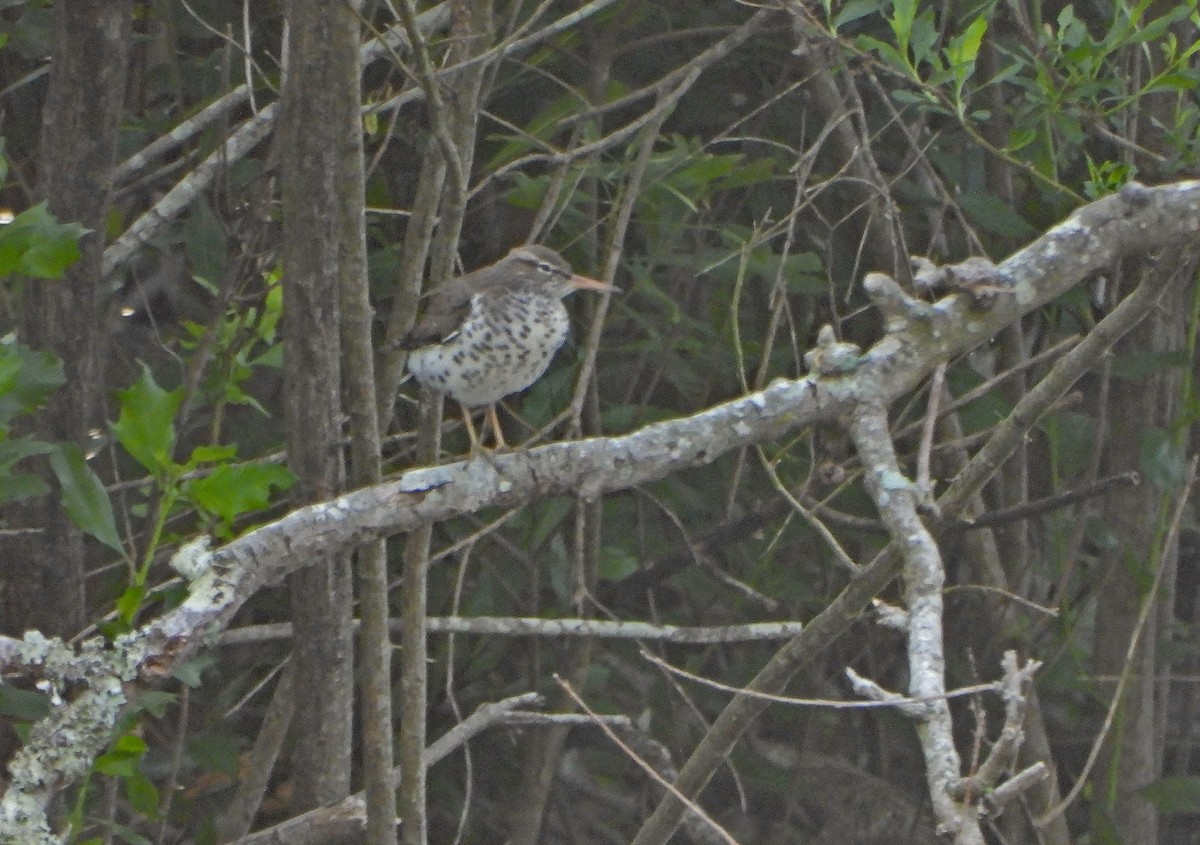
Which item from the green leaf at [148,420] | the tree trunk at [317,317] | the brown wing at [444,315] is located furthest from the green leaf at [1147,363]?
the green leaf at [148,420]

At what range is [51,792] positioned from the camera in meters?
2.07

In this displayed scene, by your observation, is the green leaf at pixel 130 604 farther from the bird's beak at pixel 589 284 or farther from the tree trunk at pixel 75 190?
the bird's beak at pixel 589 284

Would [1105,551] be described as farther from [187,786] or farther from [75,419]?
[75,419]

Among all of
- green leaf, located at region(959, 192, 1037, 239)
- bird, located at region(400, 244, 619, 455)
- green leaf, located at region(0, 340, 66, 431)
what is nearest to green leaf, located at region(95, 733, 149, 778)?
green leaf, located at region(0, 340, 66, 431)

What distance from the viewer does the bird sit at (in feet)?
12.2

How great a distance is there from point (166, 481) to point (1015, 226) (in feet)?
7.02

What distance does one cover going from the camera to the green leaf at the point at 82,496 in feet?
9.21

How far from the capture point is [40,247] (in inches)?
105

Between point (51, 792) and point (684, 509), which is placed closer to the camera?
point (51, 792)

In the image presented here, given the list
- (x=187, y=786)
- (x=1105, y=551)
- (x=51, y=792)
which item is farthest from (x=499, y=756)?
(x=51, y=792)

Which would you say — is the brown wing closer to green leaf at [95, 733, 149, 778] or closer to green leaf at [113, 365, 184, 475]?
green leaf at [113, 365, 184, 475]

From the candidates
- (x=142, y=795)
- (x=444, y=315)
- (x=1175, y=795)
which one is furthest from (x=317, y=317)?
(x=1175, y=795)

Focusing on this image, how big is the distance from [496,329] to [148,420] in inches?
43.6

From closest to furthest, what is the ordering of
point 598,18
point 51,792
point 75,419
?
point 51,792
point 75,419
point 598,18
